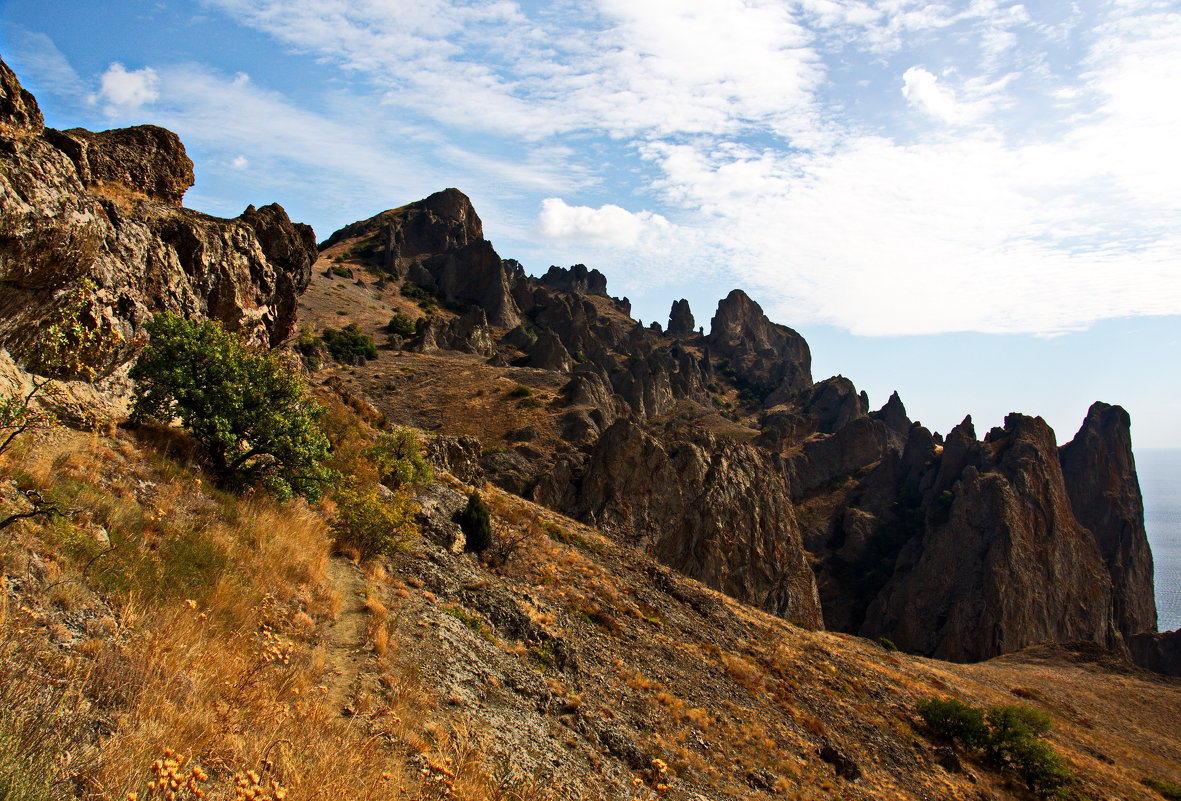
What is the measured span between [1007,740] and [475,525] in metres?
23.5

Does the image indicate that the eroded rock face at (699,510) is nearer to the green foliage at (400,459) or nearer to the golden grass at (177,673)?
the green foliage at (400,459)

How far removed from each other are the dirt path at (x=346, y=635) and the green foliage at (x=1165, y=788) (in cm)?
3584

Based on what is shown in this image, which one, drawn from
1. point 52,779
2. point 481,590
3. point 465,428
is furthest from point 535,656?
point 465,428

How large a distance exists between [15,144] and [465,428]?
41681 millimetres

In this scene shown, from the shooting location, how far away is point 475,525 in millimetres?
21000

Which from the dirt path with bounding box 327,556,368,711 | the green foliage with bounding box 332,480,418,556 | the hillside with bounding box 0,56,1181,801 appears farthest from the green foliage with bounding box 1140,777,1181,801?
the dirt path with bounding box 327,556,368,711

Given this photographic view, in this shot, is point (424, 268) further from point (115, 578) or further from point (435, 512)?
point (115, 578)

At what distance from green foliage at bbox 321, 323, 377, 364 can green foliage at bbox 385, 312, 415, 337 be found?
902cm

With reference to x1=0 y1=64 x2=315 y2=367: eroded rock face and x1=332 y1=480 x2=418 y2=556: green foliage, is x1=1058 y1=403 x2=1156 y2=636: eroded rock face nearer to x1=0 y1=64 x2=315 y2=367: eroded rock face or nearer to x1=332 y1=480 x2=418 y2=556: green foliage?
x1=332 y1=480 x2=418 y2=556: green foliage

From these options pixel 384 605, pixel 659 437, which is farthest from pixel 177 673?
pixel 659 437

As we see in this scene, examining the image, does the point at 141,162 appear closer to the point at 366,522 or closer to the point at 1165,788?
the point at 366,522

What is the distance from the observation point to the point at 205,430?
1377 cm

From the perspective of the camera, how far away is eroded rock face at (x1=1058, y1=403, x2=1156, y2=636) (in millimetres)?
77562

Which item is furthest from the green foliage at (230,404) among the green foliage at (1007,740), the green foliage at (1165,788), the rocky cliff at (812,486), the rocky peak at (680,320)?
the rocky peak at (680,320)
